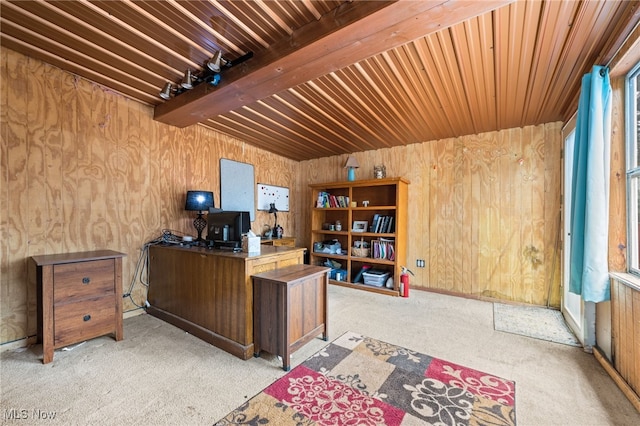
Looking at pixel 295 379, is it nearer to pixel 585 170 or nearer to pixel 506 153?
pixel 585 170

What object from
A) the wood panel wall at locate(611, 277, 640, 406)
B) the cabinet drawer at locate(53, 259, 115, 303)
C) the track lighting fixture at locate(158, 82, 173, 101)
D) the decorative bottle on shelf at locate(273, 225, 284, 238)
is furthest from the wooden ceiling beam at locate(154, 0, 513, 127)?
the decorative bottle on shelf at locate(273, 225, 284, 238)

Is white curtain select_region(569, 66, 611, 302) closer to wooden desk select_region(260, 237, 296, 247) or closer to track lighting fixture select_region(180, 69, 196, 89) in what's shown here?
track lighting fixture select_region(180, 69, 196, 89)

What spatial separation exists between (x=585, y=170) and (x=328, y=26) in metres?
2.24

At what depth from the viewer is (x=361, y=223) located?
15.1ft

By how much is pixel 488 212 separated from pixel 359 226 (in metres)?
1.95

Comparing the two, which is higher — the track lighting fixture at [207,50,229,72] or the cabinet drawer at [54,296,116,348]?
the track lighting fixture at [207,50,229,72]

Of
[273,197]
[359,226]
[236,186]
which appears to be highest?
[236,186]

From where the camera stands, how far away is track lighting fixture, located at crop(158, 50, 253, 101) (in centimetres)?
210

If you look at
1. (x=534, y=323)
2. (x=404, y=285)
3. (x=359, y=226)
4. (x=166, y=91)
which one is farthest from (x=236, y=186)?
(x=534, y=323)

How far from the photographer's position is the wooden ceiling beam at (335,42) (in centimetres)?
147

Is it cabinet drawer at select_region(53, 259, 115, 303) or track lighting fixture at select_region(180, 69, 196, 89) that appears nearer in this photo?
cabinet drawer at select_region(53, 259, 115, 303)

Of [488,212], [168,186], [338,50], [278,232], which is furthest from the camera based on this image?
[278,232]

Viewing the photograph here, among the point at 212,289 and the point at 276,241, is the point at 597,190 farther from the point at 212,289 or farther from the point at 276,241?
the point at 276,241

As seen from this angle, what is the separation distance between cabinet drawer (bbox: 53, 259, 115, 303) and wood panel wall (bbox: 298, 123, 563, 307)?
391 centimetres
